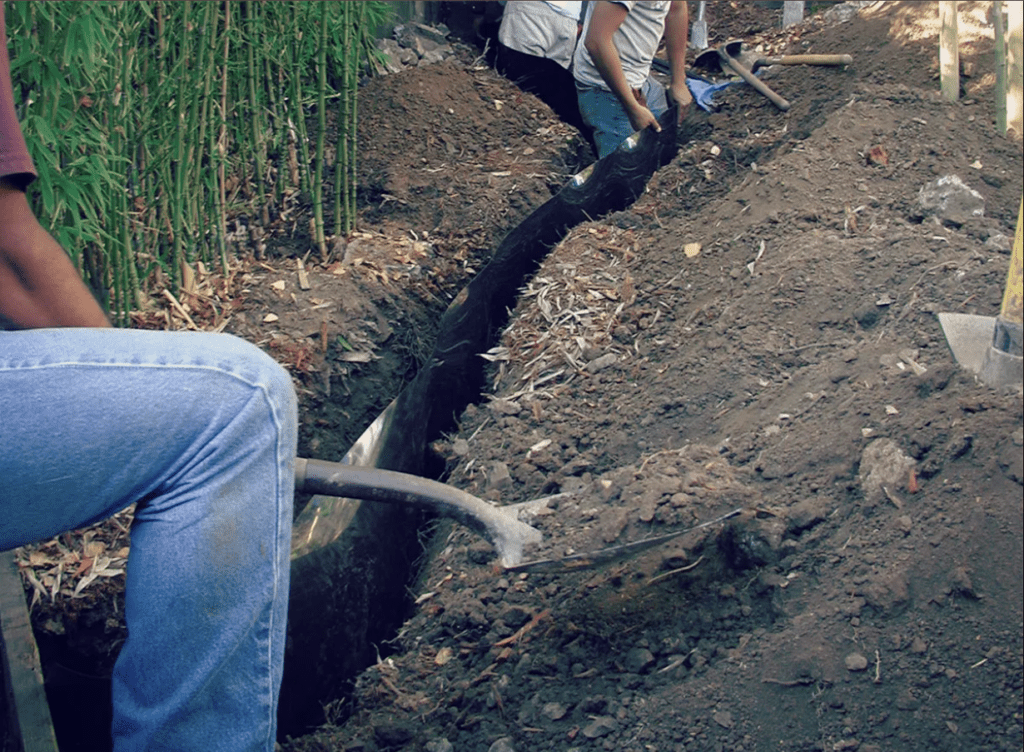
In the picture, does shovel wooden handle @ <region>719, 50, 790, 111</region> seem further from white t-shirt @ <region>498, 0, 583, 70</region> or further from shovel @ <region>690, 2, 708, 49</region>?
shovel @ <region>690, 2, 708, 49</region>

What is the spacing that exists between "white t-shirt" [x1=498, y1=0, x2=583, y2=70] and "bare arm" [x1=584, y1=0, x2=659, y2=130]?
3.67 ft

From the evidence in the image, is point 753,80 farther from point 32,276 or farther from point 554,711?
point 32,276

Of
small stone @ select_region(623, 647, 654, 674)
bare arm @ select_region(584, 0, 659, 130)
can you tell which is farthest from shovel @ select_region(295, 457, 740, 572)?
bare arm @ select_region(584, 0, 659, 130)

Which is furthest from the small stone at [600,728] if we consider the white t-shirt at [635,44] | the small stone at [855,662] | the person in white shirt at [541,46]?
the person in white shirt at [541,46]

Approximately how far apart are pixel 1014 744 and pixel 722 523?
601 mm

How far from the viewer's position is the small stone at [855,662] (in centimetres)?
145

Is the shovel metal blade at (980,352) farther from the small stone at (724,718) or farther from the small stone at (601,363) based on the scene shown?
the small stone at (601,363)

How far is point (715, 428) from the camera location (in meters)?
2.23

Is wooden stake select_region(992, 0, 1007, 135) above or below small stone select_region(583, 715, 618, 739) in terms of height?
above

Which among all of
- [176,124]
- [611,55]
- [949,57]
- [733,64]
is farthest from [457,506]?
[733,64]

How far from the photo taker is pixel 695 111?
4.34 m

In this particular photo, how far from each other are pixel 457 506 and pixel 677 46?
3517 millimetres

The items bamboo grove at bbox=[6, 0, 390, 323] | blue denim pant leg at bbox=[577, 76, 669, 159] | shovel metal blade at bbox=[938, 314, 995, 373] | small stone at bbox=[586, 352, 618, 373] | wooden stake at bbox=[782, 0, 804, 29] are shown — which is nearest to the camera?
shovel metal blade at bbox=[938, 314, 995, 373]

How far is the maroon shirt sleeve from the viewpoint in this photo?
1.09 m
